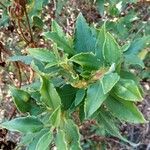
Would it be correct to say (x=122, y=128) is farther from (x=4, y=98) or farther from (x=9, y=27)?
(x=9, y=27)

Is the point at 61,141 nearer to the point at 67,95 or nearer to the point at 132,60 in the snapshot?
the point at 67,95

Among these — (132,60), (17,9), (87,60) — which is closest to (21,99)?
(87,60)

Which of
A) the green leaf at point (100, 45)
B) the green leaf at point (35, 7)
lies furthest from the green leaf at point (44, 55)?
the green leaf at point (35, 7)

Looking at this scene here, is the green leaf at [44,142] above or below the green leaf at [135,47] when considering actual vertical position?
below

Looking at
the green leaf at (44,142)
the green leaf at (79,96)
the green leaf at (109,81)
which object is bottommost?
the green leaf at (44,142)

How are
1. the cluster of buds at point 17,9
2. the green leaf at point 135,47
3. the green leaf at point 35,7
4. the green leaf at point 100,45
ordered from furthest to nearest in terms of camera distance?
the green leaf at point 35,7
the cluster of buds at point 17,9
the green leaf at point 135,47
the green leaf at point 100,45

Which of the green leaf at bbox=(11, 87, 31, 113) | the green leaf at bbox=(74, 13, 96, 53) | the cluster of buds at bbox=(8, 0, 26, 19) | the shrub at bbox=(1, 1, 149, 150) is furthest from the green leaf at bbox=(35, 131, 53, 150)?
the cluster of buds at bbox=(8, 0, 26, 19)

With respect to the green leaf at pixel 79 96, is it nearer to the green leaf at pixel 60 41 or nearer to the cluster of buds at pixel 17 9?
the green leaf at pixel 60 41
